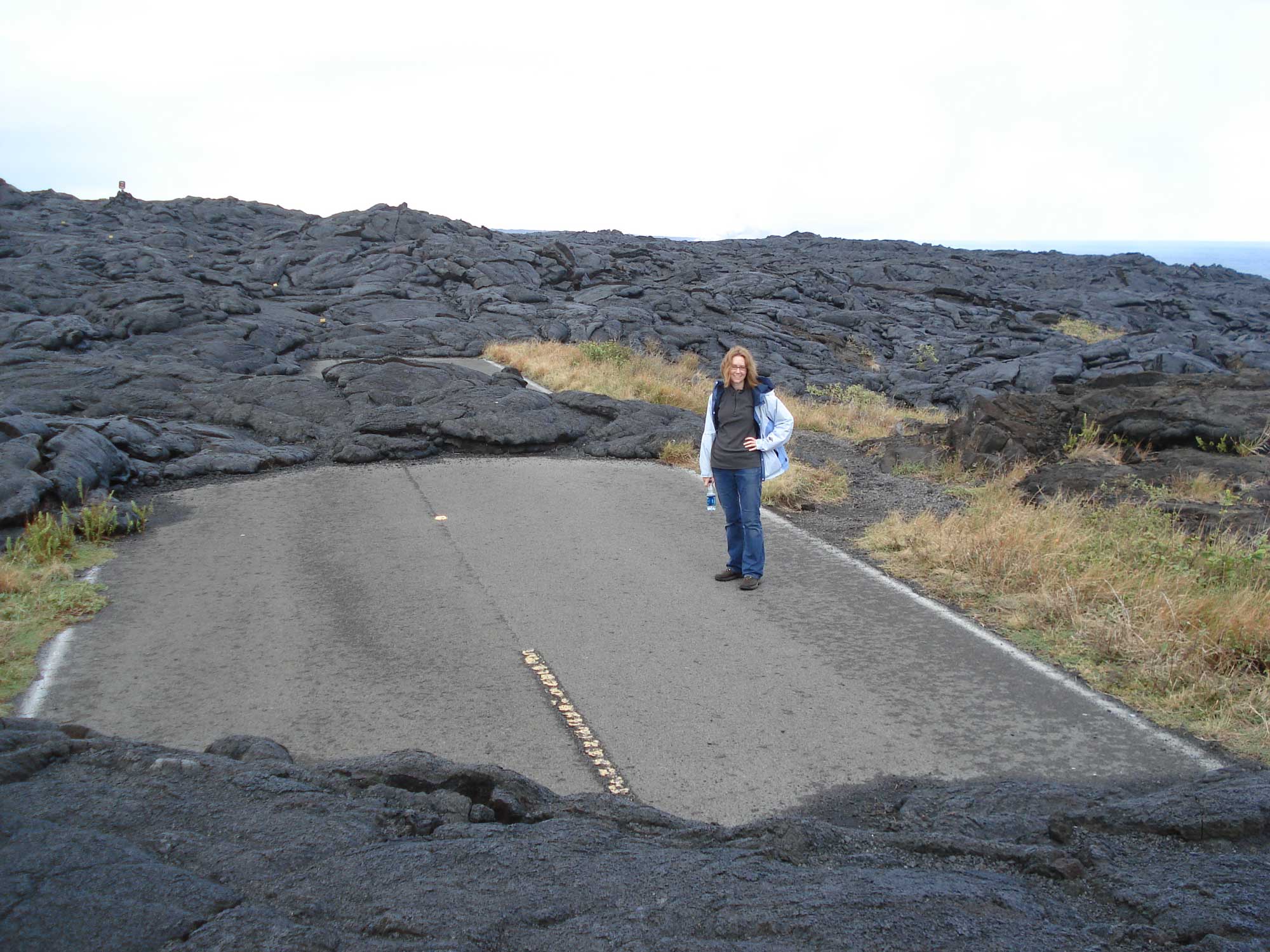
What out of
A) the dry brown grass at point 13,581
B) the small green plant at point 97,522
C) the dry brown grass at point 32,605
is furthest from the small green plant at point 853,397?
the dry brown grass at point 13,581

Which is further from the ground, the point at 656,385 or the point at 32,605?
the point at 656,385

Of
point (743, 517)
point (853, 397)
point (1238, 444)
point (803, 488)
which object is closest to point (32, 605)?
point (743, 517)

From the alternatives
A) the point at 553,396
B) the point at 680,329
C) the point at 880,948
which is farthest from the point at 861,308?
the point at 880,948

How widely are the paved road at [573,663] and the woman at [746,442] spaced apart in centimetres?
45

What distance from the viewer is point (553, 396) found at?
14.6 m

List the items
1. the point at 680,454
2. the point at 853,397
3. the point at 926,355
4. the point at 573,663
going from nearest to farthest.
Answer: the point at 573,663, the point at 680,454, the point at 853,397, the point at 926,355

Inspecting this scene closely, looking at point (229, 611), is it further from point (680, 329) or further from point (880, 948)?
point (680, 329)

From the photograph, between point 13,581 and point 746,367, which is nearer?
point 13,581

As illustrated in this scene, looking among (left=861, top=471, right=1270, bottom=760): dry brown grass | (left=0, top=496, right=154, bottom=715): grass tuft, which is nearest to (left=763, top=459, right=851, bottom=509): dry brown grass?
(left=861, top=471, right=1270, bottom=760): dry brown grass

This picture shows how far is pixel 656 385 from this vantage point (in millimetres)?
16500

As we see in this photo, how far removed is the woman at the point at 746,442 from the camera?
291 inches

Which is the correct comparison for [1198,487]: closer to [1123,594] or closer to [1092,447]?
[1092,447]

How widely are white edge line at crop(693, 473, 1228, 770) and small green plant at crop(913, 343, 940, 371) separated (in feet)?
89.6

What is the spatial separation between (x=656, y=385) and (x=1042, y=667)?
11109mm
